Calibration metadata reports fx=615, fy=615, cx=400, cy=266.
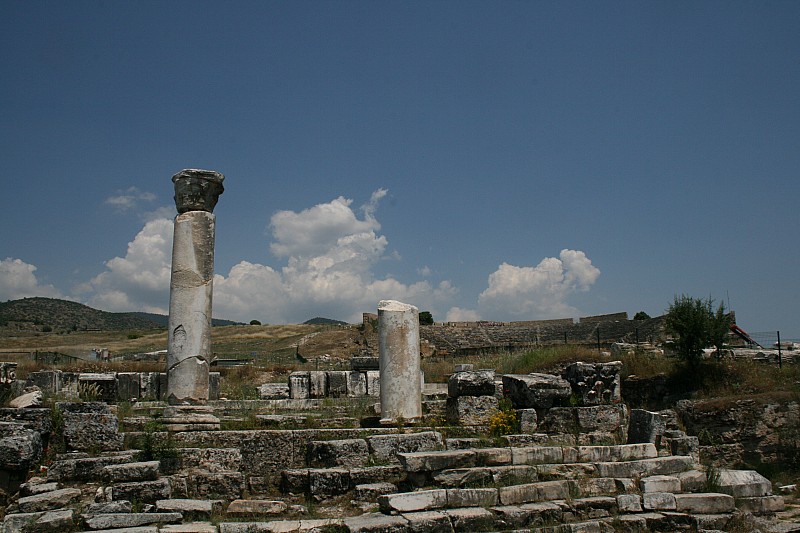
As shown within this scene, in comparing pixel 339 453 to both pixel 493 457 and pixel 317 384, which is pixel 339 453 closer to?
pixel 493 457

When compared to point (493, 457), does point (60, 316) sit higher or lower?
higher


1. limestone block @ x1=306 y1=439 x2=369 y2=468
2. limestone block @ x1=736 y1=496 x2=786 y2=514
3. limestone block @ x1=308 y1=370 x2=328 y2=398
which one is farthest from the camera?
limestone block @ x1=308 y1=370 x2=328 y2=398

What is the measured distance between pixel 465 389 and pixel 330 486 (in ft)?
12.5

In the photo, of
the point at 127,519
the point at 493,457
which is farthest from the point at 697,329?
the point at 127,519

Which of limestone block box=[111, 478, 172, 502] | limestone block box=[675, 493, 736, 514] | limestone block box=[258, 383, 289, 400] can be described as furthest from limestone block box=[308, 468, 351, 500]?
limestone block box=[258, 383, 289, 400]

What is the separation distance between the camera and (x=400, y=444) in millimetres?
8930

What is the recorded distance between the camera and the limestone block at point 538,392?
11039 mm

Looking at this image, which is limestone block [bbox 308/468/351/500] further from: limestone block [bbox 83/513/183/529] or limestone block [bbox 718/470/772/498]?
limestone block [bbox 718/470/772/498]

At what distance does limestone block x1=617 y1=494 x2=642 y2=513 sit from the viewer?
7871 millimetres

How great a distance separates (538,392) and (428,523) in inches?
195

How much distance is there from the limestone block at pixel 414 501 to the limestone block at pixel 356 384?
30.6 ft

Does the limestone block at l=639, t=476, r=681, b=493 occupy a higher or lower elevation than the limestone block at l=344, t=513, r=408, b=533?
lower

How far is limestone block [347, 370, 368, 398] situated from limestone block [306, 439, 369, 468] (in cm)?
789

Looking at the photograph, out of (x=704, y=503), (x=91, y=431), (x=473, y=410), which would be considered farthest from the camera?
(x=473, y=410)
